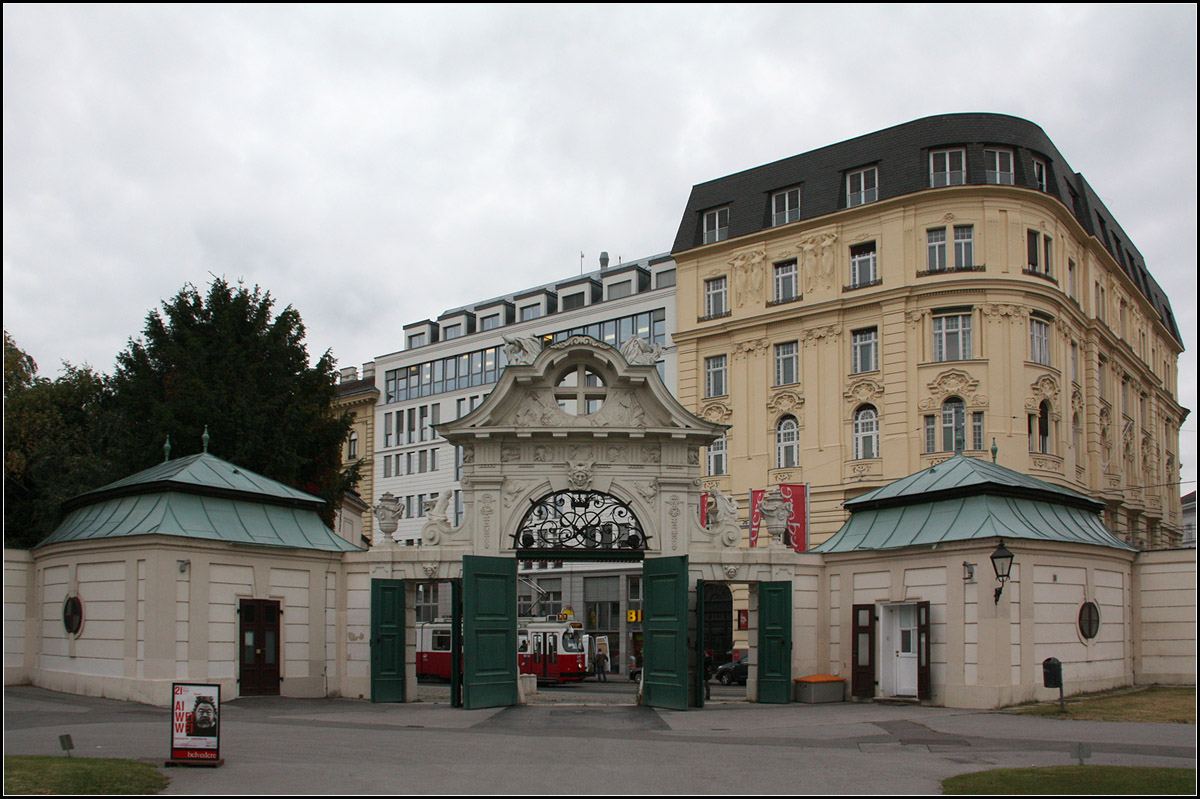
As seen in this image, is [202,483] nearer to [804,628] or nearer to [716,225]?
[804,628]

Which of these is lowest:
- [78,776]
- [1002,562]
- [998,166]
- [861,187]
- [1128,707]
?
[1128,707]

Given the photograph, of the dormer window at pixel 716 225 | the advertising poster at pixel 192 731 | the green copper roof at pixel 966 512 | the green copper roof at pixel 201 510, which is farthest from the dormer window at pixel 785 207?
the advertising poster at pixel 192 731

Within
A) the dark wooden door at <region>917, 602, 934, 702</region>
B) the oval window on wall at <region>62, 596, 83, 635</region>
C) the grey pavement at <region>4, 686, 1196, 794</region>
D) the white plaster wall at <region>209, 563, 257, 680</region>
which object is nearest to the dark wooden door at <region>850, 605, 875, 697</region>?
the grey pavement at <region>4, 686, 1196, 794</region>

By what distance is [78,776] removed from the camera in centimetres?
1271

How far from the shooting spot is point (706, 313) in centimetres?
5412

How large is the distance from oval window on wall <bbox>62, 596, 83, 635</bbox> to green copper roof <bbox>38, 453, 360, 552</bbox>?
1.45 metres

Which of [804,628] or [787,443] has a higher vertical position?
[787,443]

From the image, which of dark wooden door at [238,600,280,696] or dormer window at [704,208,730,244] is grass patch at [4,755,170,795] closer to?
dark wooden door at [238,600,280,696]

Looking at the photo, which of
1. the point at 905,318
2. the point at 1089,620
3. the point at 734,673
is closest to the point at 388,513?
the point at 1089,620

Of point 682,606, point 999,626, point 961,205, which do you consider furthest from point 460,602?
point 961,205

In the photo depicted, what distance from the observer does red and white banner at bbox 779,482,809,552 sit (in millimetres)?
47656

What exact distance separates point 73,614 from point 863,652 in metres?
18.6

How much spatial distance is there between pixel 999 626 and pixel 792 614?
5.34 meters

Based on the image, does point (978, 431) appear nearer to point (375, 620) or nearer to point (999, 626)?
point (999, 626)
